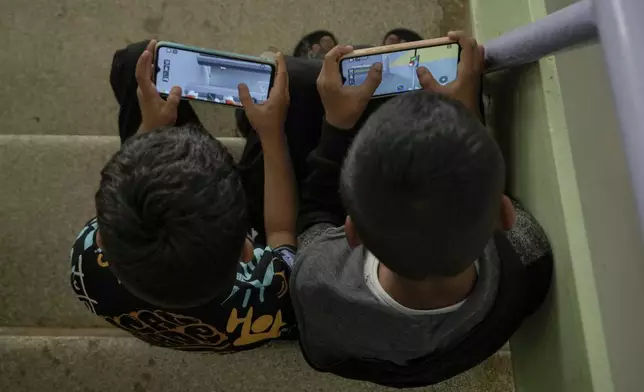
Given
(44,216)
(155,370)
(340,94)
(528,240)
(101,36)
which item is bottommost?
(155,370)

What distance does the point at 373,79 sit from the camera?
849mm

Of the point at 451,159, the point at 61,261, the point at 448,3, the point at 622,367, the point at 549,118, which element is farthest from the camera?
the point at 448,3

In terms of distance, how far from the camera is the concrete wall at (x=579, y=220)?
63 cm

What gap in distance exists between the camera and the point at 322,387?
0.93 meters

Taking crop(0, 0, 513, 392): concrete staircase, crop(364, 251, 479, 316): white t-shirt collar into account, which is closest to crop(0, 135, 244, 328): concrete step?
crop(0, 0, 513, 392): concrete staircase

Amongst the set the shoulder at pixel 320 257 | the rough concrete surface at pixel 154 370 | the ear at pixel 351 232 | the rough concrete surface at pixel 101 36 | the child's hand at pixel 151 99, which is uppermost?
the rough concrete surface at pixel 101 36

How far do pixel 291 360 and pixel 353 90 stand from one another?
0.39 meters

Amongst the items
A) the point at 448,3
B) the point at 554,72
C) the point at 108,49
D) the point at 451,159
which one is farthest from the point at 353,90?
the point at 108,49

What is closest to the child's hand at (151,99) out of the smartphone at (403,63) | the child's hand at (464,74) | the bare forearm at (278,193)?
the bare forearm at (278,193)

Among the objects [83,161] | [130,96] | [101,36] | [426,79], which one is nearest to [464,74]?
[426,79]

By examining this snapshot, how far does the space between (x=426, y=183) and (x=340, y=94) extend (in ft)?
1.30

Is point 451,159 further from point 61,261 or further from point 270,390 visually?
point 61,261

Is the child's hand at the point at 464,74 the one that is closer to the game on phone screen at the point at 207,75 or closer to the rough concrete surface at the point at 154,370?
the game on phone screen at the point at 207,75

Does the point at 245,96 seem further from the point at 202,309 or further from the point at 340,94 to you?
the point at 202,309
